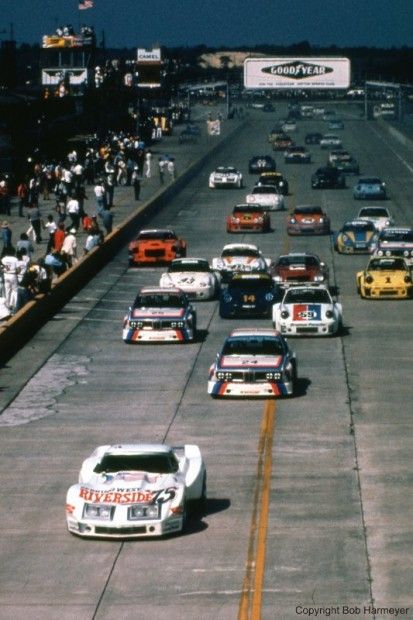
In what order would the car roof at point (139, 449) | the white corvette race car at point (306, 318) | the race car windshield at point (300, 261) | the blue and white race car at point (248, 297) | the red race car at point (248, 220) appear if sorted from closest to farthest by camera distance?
the car roof at point (139, 449), the white corvette race car at point (306, 318), the blue and white race car at point (248, 297), the race car windshield at point (300, 261), the red race car at point (248, 220)

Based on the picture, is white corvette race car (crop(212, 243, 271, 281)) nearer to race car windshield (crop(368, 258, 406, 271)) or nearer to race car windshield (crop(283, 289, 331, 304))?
race car windshield (crop(368, 258, 406, 271))

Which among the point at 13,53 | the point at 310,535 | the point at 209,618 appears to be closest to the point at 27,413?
the point at 310,535

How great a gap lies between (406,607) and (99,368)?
1984cm

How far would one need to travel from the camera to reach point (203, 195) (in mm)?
85875

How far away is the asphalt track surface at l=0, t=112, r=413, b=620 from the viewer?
19312 millimetres

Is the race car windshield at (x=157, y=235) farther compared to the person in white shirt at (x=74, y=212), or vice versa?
the person in white shirt at (x=74, y=212)

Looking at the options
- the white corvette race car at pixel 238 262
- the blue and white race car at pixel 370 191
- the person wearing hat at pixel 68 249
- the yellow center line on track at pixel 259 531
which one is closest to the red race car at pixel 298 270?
the white corvette race car at pixel 238 262

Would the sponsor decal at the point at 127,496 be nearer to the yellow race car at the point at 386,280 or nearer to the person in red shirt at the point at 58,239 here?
the yellow race car at the point at 386,280

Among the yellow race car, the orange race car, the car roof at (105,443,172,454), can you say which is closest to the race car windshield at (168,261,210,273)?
the yellow race car

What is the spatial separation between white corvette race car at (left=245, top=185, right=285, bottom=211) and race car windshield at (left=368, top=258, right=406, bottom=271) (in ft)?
90.0

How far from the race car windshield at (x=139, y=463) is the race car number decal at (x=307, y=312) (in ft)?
60.1

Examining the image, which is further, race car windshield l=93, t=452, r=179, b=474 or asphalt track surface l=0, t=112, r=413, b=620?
race car windshield l=93, t=452, r=179, b=474

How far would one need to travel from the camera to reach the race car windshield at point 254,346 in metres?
33.3

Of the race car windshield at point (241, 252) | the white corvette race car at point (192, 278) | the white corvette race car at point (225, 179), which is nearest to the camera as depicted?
the white corvette race car at point (192, 278)
